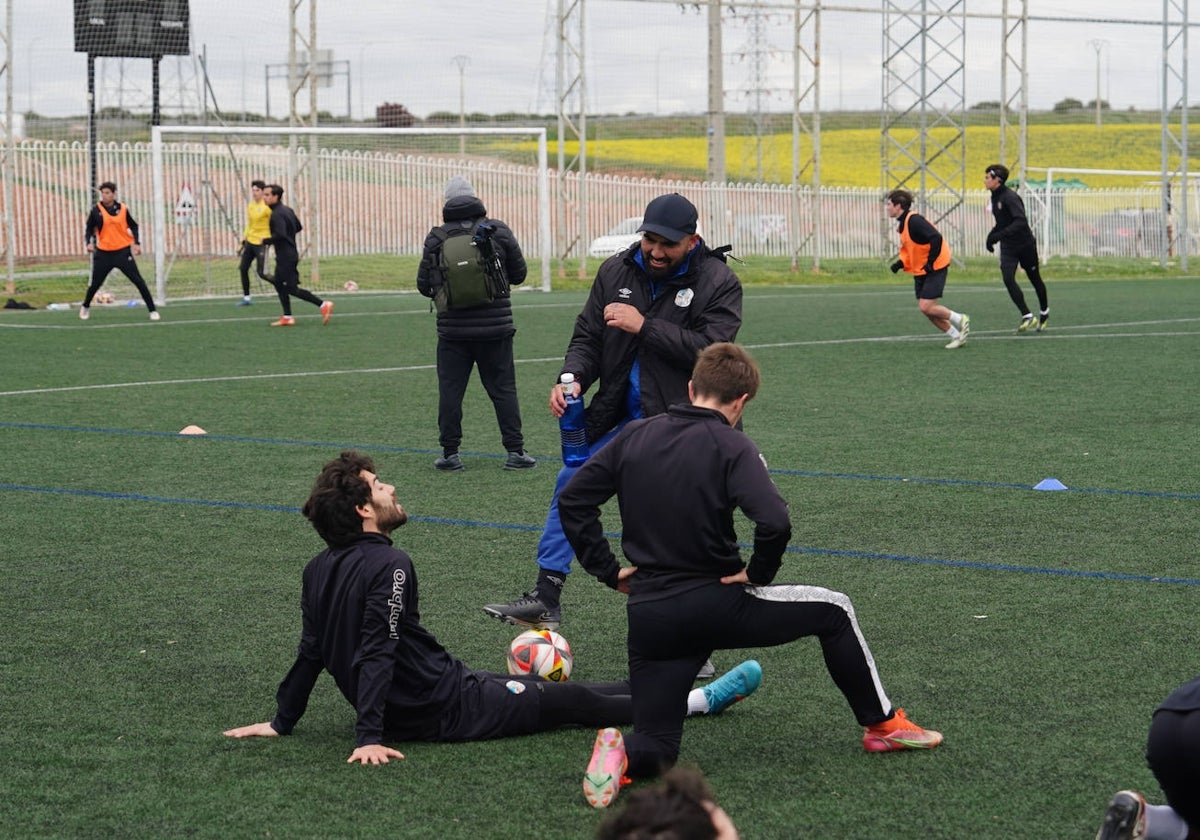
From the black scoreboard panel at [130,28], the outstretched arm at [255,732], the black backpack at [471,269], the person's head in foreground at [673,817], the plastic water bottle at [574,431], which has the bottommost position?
the outstretched arm at [255,732]

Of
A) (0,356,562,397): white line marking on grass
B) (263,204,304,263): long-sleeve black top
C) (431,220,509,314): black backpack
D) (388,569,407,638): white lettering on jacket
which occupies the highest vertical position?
(263,204,304,263): long-sleeve black top

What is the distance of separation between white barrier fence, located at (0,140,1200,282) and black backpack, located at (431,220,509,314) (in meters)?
18.6

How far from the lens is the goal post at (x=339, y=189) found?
29.4 m

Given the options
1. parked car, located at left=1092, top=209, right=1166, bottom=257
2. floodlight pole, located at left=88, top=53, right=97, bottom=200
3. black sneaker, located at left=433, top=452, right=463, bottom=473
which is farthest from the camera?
parked car, located at left=1092, top=209, right=1166, bottom=257

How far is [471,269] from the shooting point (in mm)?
10008

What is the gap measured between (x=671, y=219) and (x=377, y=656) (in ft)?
6.52

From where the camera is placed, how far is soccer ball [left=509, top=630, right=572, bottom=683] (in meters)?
5.62

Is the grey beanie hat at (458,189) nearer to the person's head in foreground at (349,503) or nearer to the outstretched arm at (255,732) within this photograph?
the person's head in foreground at (349,503)

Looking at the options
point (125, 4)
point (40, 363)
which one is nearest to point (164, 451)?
point (40, 363)

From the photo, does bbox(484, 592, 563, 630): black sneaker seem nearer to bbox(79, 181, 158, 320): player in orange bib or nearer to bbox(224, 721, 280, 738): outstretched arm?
bbox(224, 721, 280, 738): outstretched arm

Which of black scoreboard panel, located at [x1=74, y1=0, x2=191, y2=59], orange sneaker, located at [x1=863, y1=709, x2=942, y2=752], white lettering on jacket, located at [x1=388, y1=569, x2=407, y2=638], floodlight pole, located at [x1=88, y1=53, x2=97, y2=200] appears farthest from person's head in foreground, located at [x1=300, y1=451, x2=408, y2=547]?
black scoreboard panel, located at [x1=74, y1=0, x2=191, y2=59]

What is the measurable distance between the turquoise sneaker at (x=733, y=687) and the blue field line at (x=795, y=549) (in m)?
2.34

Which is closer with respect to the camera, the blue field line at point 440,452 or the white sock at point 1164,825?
the white sock at point 1164,825

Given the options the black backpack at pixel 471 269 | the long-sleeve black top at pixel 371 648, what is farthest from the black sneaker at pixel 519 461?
the long-sleeve black top at pixel 371 648
